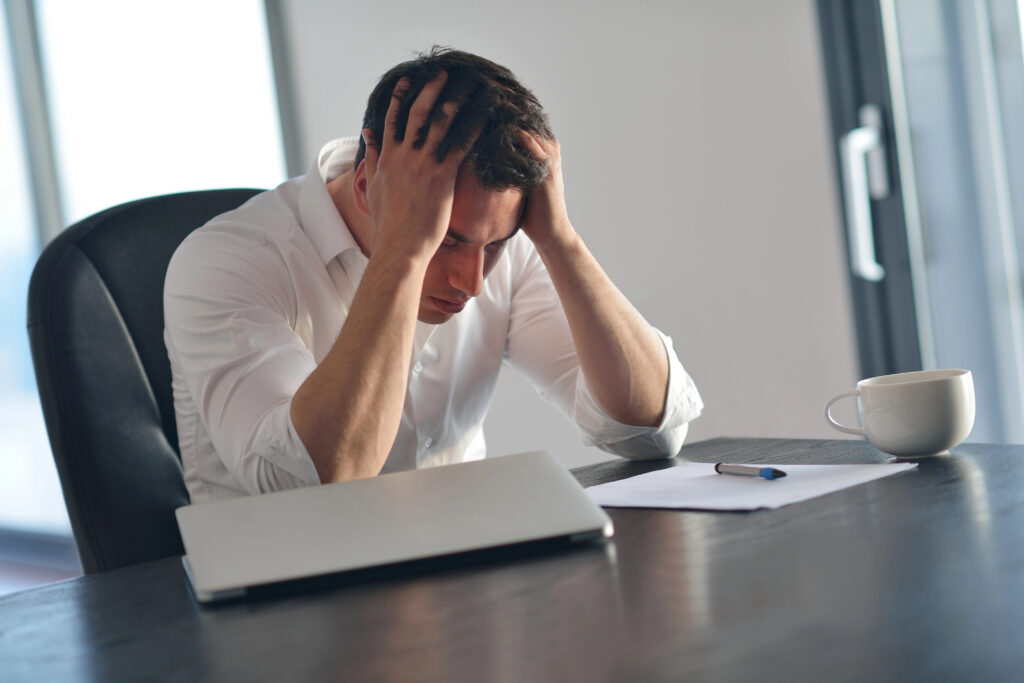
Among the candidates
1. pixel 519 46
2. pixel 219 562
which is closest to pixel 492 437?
pixel 519 46

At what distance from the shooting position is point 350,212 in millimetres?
1302

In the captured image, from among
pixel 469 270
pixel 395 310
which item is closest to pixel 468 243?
pixel 469 270

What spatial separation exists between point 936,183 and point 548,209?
1.10 m

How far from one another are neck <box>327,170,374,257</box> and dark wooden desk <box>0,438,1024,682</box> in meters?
0.62

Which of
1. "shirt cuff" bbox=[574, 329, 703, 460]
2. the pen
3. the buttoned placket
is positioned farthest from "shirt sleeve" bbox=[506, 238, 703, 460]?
the pen

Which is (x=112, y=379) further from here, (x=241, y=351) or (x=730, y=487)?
(x=730, y=487)

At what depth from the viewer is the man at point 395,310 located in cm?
100

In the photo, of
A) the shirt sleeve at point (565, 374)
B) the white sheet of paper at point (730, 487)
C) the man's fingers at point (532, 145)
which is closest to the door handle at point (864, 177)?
the shirt sleeve at point (565, 374)

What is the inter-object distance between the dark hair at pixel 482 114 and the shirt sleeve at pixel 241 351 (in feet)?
0.74

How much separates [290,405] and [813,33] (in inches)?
57.7

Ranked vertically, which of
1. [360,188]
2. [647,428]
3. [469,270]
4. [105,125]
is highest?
[105,125]

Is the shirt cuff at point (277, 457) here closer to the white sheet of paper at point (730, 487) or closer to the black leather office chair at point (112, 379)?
the black leather office chair at point (112, 379)

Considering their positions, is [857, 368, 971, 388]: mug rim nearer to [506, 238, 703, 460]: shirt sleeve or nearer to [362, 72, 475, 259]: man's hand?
[506, 238, 703, 460]: shirt sleeve

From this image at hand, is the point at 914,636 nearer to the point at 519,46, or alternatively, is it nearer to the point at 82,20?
the point at 519,46
